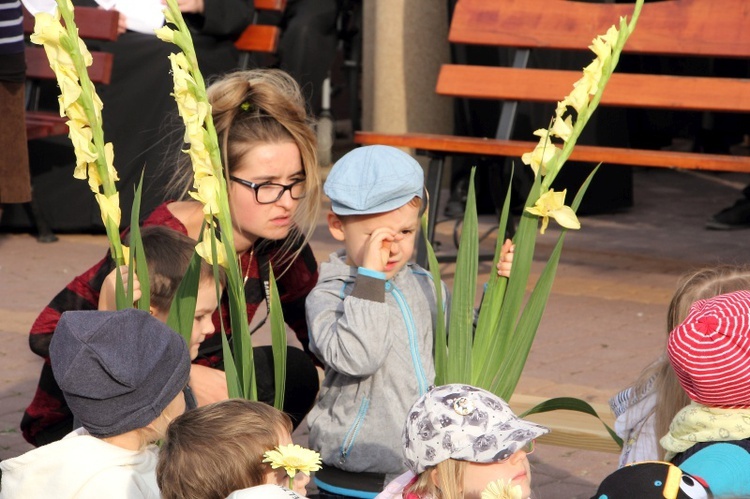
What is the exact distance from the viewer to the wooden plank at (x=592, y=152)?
4.95 metres

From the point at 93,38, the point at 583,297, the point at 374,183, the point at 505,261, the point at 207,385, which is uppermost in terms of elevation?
the point at 374,183

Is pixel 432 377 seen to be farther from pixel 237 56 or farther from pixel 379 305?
pixel 237 56

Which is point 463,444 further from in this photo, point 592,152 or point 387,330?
point 592,152

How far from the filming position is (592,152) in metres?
5.22

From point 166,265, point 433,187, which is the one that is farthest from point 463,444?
point 433,187

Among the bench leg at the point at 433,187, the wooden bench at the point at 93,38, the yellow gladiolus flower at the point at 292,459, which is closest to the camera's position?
the yellow gladiolus flower at the point at 292,459

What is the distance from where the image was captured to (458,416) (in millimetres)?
2217

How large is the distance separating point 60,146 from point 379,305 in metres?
4.74

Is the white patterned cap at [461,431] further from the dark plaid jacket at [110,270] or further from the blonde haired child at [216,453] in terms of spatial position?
the dark plaid jacket at [110,270]

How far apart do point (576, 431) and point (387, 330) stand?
29.5 inches

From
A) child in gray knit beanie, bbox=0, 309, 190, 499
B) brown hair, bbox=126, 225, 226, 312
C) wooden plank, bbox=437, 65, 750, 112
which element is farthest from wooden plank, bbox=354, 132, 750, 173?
child in gray knit beanie, bbox=0, 309, 190, 499

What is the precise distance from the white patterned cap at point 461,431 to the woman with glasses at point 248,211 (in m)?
0.92

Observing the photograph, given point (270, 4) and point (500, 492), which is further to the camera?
point (270, 4)

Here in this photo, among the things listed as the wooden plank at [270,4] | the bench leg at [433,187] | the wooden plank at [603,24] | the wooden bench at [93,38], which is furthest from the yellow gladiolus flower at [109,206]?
the wooden plank at [270,4]
